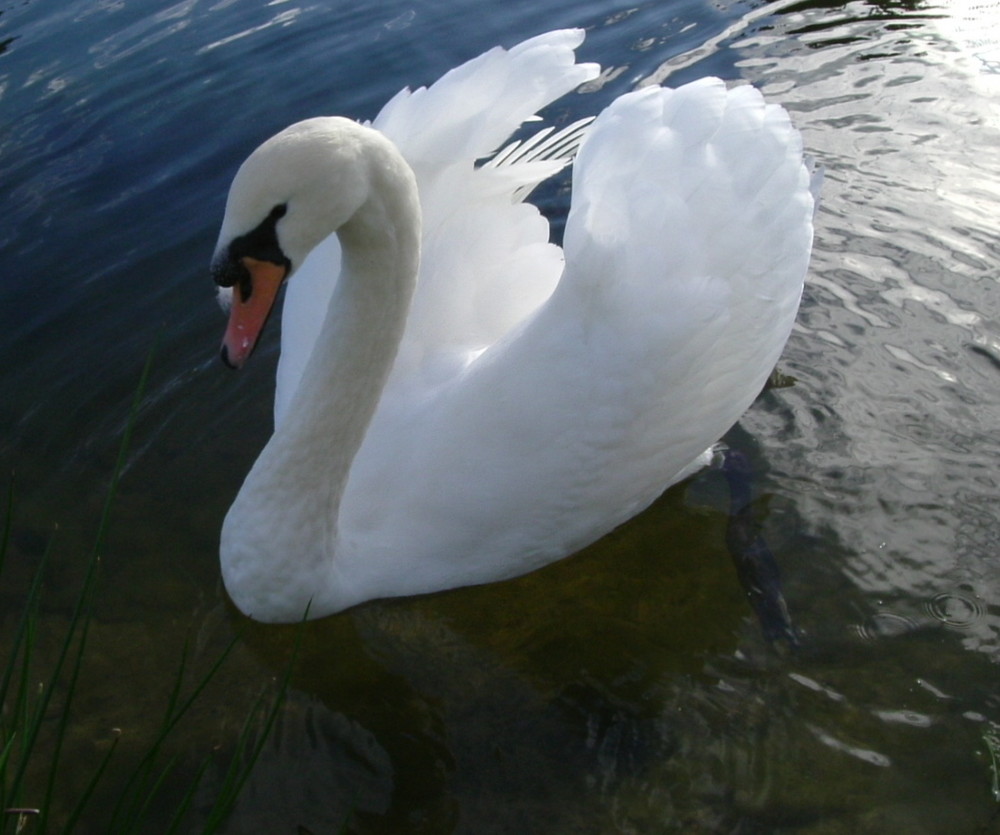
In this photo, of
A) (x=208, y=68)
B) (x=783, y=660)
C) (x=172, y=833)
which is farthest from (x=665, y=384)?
(x=208, y=68)

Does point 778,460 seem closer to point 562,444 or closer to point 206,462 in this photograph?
point 562,444

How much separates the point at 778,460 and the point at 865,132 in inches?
119

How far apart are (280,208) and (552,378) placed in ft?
3.53

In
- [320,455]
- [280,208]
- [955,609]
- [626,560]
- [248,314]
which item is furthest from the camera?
[626,560]

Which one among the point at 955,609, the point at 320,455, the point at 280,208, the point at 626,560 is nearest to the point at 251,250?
the point at 280,208

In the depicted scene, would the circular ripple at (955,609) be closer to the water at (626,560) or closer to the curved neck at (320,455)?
the water at (626,560)

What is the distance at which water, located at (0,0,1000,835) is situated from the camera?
3.69 m

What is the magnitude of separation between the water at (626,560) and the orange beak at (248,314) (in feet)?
3.00

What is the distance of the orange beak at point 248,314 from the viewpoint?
10.6 feet

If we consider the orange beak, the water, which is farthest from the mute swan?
the water

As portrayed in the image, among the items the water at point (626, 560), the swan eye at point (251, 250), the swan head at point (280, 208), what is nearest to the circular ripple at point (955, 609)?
the water at point (626, 560)

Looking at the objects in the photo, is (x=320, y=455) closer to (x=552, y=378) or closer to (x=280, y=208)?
(x=552, y=378)

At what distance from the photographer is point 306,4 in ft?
32.4

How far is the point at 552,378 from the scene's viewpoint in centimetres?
377
